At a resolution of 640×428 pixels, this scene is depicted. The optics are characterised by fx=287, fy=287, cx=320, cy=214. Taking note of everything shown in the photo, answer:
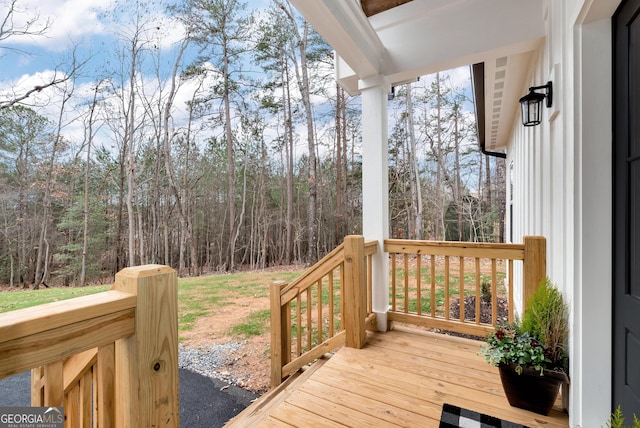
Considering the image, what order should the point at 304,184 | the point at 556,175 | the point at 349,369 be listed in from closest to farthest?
the point at 556,175
the point at 349,369
the point at 304,184

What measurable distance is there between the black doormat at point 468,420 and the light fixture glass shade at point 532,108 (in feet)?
6.52

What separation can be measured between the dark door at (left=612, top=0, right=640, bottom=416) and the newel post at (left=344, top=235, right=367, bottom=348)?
5.20 feet

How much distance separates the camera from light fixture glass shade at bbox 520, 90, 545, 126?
2084 millimetres

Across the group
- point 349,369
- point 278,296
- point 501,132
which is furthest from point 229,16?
point 349,369

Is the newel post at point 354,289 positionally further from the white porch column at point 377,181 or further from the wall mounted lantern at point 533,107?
the wall mounted lantern at point 533,107

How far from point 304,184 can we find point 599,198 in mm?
10278

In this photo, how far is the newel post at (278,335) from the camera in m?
2.68

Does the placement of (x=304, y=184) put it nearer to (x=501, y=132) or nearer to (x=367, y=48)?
(x=501, y=132)

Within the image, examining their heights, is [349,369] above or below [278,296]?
below

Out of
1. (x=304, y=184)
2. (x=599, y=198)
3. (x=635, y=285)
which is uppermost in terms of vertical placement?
(x=304, y=184)

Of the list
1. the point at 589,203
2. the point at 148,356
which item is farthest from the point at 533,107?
the point at 148,356

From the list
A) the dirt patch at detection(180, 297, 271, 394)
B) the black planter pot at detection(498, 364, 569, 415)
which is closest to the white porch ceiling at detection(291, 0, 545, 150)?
the black planter pot at detection(498, 364, 569, 415)

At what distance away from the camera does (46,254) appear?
8.83m

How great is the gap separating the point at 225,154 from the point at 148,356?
11.0m
